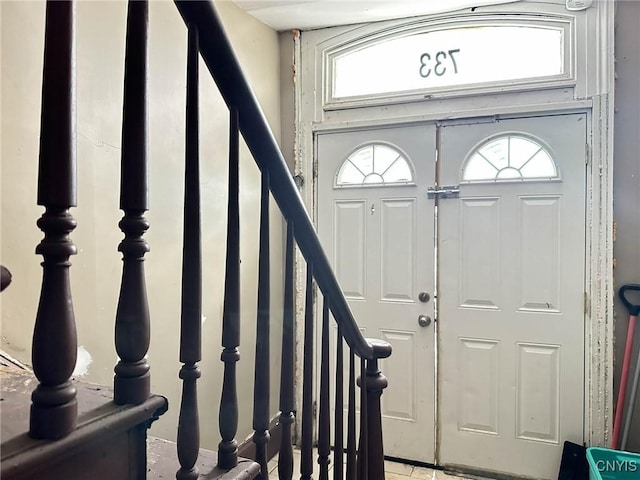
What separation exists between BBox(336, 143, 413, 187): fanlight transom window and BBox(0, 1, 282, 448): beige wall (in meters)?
0.68

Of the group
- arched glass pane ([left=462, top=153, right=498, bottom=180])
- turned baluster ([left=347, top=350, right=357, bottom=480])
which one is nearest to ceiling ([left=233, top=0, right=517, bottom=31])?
arched glass pane ([left=462, top=153, right=498, bottom=180])

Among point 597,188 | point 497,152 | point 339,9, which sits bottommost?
point 597,188

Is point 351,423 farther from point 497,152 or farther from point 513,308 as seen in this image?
point 497,152

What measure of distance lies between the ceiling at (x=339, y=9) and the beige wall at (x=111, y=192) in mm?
154

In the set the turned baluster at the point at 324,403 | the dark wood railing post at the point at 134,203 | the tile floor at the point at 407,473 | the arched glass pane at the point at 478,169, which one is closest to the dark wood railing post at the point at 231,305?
the dark wood railing post at the point at 134,203

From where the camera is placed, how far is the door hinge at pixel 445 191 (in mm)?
2725

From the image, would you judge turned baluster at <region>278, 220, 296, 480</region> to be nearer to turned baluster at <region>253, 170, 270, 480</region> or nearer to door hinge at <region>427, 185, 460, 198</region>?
turned baluster at <region>253, 170, 270, 480</region>

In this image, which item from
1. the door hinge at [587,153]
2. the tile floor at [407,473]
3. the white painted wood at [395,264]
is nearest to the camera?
the door hinge at [587,153]

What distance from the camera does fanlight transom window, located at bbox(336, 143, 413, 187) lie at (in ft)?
9.35

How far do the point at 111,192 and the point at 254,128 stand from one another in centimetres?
105

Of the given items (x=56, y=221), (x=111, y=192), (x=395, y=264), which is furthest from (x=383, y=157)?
(x=56, y=221)

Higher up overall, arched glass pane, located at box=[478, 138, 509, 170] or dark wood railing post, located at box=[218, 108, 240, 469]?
arched glass pane, located at box=[478, 138, 509, 170]

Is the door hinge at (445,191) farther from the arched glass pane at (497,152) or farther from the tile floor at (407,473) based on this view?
the tile floor at (407,473)

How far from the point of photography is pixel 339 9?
2.70 meters
